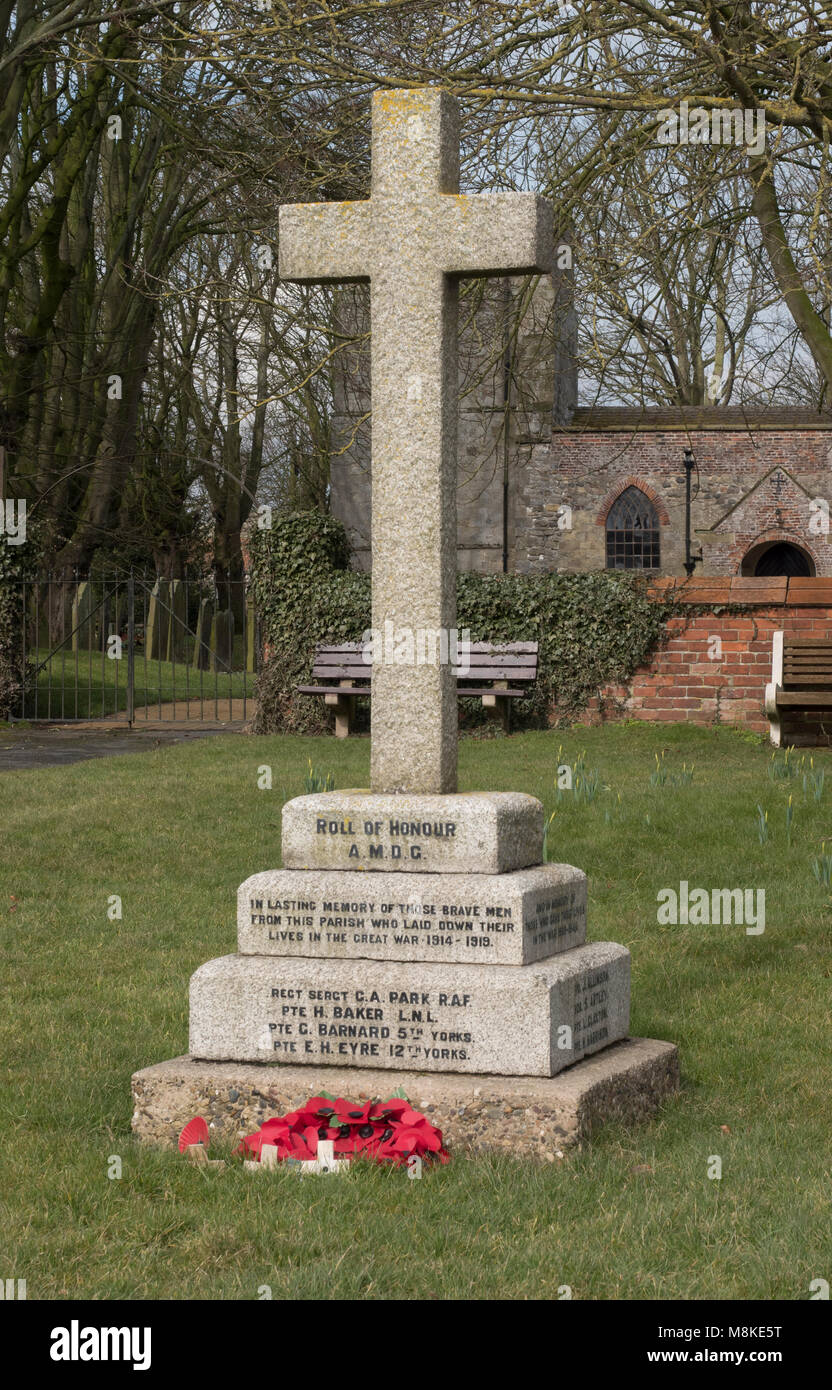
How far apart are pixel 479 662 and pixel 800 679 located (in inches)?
132

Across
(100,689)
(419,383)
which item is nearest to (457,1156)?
(419,383)

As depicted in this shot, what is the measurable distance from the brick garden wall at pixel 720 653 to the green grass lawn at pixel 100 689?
4658 millimetres

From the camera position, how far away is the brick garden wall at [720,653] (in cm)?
1496

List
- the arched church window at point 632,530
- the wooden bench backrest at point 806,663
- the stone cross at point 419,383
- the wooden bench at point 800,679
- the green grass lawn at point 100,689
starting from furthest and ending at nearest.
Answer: the arched church window at point 632,530 → the green grass lawn at point 100,689 → the wooden bench backrest at point 806,663 → the wooden bench at point 800,679 → the stone cross at point 419,383

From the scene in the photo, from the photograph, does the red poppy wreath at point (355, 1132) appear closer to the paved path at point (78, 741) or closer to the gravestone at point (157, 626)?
the paved path at point (78, 741)

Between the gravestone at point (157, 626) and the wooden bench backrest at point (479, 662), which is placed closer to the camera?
the wooden bench backrest at point (479, 662)

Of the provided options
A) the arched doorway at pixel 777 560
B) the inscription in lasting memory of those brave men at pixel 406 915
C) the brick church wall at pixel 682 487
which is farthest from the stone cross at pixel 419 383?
the arched doorway at pixel 777 560

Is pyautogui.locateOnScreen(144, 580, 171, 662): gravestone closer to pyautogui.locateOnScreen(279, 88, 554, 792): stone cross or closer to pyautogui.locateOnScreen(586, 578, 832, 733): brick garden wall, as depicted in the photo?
pyautogui.locateOnScreen(586, 578, 832, 733): brick garden wall

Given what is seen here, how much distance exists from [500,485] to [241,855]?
75.4ft

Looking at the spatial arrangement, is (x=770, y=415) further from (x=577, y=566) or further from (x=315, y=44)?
(x=315, y=44)

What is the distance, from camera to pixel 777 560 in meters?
31.9

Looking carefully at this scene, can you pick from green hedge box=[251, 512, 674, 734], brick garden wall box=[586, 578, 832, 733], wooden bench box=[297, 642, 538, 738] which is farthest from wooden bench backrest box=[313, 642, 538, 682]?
brick garden wall box=[586, 578, 832, 733]

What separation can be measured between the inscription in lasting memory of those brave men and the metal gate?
11.1 m

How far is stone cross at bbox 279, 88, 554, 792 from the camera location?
4.82m
